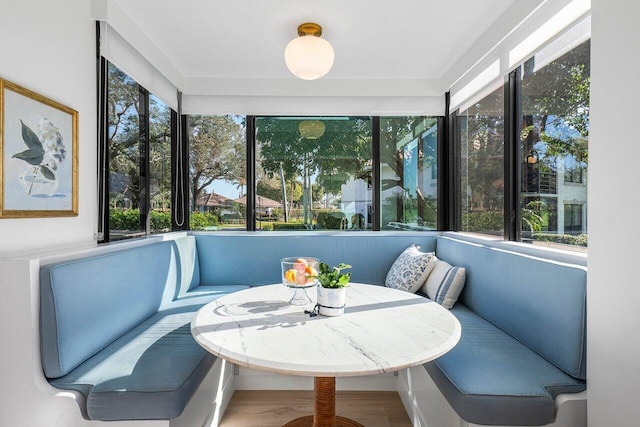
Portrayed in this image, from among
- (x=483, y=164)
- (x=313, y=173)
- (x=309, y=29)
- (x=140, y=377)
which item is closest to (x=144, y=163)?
(x=313, y=173)

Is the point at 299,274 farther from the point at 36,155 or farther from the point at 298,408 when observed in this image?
the point at 36,155

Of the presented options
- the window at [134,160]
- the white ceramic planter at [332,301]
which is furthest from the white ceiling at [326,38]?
the white ceramic planter at [332,301]

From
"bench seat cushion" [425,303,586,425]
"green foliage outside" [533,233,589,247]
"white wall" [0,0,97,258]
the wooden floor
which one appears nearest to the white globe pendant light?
"white wall" [0,0,97,258]

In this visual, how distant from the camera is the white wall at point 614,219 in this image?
1086 millimetres

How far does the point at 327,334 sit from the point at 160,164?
2291 millimetres

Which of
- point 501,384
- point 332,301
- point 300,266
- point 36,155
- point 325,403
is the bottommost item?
point 325,403

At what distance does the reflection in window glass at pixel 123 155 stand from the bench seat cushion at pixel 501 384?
207 cm

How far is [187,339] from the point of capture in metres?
1.72

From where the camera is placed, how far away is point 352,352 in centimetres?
106

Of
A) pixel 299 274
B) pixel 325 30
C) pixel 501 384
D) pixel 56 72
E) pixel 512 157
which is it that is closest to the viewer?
pixel 501 384

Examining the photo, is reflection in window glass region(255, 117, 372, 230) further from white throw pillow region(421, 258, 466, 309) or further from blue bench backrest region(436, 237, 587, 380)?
blue bench backrest region(436, 237, 587, 380)

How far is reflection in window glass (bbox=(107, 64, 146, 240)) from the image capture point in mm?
2184

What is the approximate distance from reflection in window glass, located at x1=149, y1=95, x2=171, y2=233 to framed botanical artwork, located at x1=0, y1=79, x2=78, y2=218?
35.8 inches

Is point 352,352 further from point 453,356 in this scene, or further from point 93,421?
point 93,421
